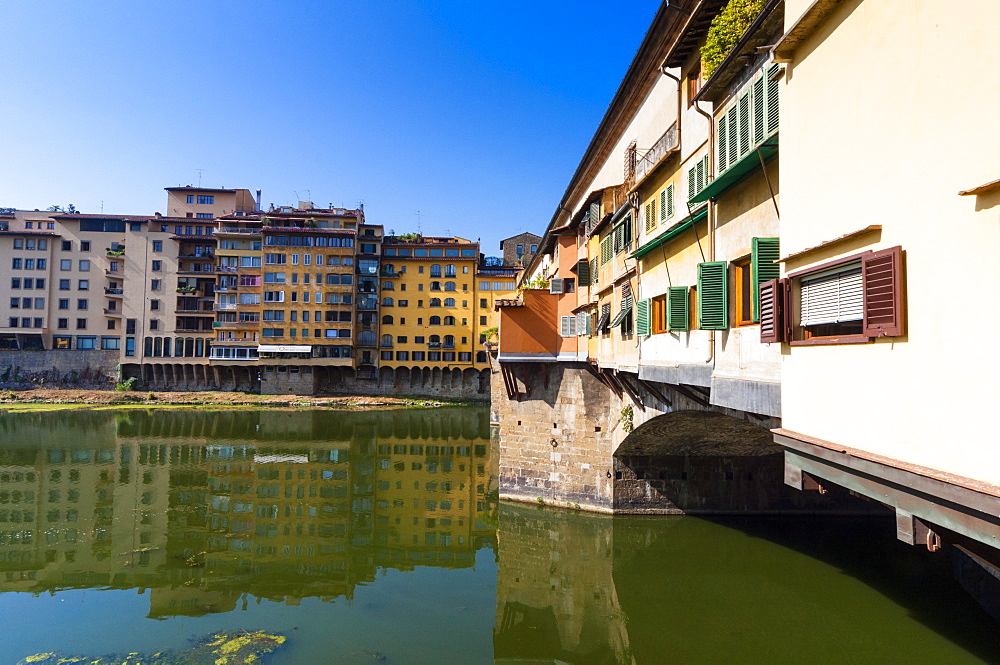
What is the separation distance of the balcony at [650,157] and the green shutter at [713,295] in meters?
3.65

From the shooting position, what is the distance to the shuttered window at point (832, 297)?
5.92 m

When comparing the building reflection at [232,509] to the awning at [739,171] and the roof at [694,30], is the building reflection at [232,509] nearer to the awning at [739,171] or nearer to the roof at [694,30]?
the awning at [739,171]

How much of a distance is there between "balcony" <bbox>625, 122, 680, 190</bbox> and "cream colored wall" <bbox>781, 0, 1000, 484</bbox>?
19.1 feet

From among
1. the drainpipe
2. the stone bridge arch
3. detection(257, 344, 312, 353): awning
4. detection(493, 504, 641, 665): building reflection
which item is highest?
the drainpipe

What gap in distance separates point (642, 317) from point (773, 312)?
6.66 meters

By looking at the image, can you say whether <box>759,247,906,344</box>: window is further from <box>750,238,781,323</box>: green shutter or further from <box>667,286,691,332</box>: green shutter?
<box>667,286,691,332</box>: green shutter

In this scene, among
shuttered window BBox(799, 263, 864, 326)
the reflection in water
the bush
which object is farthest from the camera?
the reflection in water

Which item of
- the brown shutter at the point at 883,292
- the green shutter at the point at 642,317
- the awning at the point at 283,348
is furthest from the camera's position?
the awning at the point at 283,348

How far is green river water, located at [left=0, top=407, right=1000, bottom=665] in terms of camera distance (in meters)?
13.2

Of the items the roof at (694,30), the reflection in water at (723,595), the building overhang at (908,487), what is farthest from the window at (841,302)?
the reflection in water at (723,595)

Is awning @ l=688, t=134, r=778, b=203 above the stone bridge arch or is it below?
above

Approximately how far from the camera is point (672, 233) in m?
11.7

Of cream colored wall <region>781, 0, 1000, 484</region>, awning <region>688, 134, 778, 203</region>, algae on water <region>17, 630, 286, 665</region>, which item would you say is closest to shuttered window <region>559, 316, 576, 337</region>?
awning <region>688, 134, 778, 203</region>

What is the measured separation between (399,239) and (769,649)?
59336 millimetres
